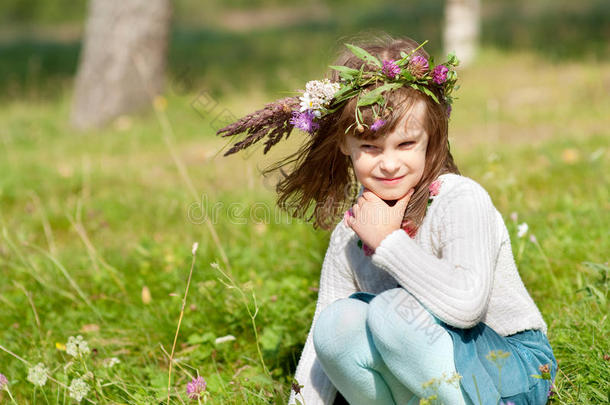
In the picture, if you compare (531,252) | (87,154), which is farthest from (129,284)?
(87,154)

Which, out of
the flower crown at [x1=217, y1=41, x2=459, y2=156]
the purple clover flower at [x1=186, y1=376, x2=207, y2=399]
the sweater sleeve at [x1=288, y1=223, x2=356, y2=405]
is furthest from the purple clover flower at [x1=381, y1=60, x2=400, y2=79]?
the purple clover flower at [x1=186, y1=376, x2=207, y2=399]

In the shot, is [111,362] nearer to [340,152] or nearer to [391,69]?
[340,152]

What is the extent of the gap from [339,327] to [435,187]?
499mm

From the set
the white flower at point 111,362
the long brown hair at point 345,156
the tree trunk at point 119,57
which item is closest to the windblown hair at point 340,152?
the long brown hair at point 345,156

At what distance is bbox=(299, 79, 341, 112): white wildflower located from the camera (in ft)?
6.58

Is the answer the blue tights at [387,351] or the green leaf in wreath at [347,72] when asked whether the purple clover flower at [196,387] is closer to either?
the blue tights at [387,351]

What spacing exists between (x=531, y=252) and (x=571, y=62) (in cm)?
669

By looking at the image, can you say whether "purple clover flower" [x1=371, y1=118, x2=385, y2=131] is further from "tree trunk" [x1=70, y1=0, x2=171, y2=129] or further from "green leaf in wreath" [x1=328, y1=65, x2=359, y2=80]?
"tree trunk" [x1=70, y1=0, x2=171, y2=129]

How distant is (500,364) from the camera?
190 centimetres

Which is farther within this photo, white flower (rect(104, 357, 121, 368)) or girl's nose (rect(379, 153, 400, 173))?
white flower (rect(104, 357, 121, 368))

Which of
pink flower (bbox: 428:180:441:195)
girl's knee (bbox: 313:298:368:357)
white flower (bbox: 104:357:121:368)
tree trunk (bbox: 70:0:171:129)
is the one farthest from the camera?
tree trunk (bbox: 70:0:171:129)

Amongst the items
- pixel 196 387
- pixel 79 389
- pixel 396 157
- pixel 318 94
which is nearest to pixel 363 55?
pixel 318 94

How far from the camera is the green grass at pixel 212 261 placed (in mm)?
2480

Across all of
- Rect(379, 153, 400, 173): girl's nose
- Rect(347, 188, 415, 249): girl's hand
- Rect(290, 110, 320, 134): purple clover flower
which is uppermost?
Rect(290, 110, 320, 134): purple clover flower
